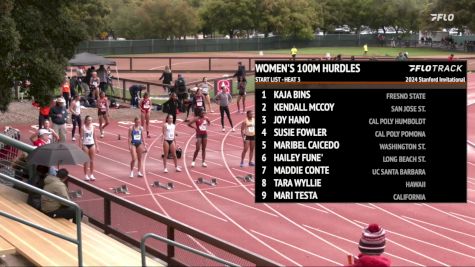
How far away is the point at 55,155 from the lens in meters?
13.0

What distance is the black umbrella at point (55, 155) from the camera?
41.9ft

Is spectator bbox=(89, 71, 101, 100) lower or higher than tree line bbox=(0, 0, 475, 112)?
lower

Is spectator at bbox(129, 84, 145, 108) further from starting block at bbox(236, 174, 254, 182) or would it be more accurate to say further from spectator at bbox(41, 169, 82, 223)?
spectator at bbox(41, 169, 82, 223)

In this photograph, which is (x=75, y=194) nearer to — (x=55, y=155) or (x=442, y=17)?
(x=55, y=155)

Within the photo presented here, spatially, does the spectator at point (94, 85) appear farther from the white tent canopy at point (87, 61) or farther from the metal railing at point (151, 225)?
the metal railing at point (151, 225)

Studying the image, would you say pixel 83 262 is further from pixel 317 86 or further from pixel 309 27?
pixel 309 27

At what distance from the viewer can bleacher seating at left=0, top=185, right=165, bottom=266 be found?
10102mm

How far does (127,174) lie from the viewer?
73.5 ft

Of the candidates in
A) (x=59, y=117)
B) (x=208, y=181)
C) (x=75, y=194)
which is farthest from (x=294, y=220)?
(x=59, y=117)
